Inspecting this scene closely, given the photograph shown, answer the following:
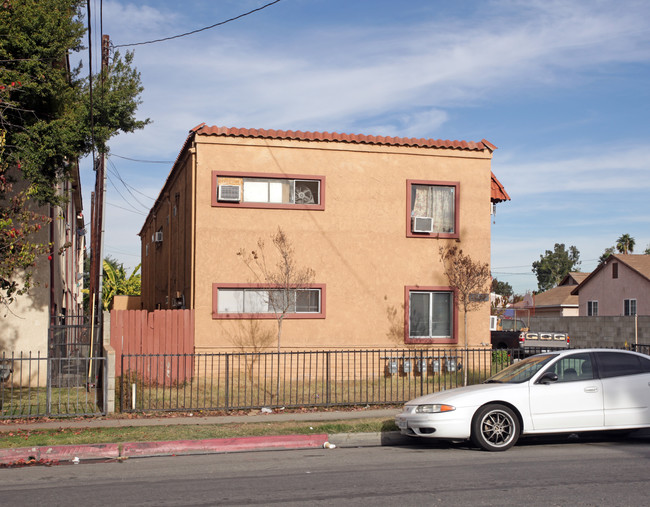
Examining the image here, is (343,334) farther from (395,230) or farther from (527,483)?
(527,483)

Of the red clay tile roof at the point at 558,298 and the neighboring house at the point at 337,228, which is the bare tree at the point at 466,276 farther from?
the red clay tile roof at the point at 558,298

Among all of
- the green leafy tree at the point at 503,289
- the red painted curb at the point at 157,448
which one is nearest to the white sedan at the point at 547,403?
the red painted curb at the point at 157,448

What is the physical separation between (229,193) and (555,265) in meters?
90.9

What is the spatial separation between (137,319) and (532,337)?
20053mm

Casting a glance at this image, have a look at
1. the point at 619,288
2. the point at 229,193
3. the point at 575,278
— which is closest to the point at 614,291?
the point at 619,288

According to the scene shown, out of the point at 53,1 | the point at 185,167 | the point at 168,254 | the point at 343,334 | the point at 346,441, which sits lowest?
the point at 346,441

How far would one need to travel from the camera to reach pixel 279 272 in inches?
723

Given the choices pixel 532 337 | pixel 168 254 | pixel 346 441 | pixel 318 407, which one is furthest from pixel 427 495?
pixel 532 337

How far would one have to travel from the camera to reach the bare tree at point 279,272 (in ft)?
59.8

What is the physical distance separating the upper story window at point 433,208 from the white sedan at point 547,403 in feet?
28.9

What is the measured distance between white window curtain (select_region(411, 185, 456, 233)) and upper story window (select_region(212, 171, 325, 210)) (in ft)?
8.96

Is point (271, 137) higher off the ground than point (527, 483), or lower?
higher

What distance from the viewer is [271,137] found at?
18531 mm

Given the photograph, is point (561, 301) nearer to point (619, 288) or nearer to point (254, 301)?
point (619, 288)
